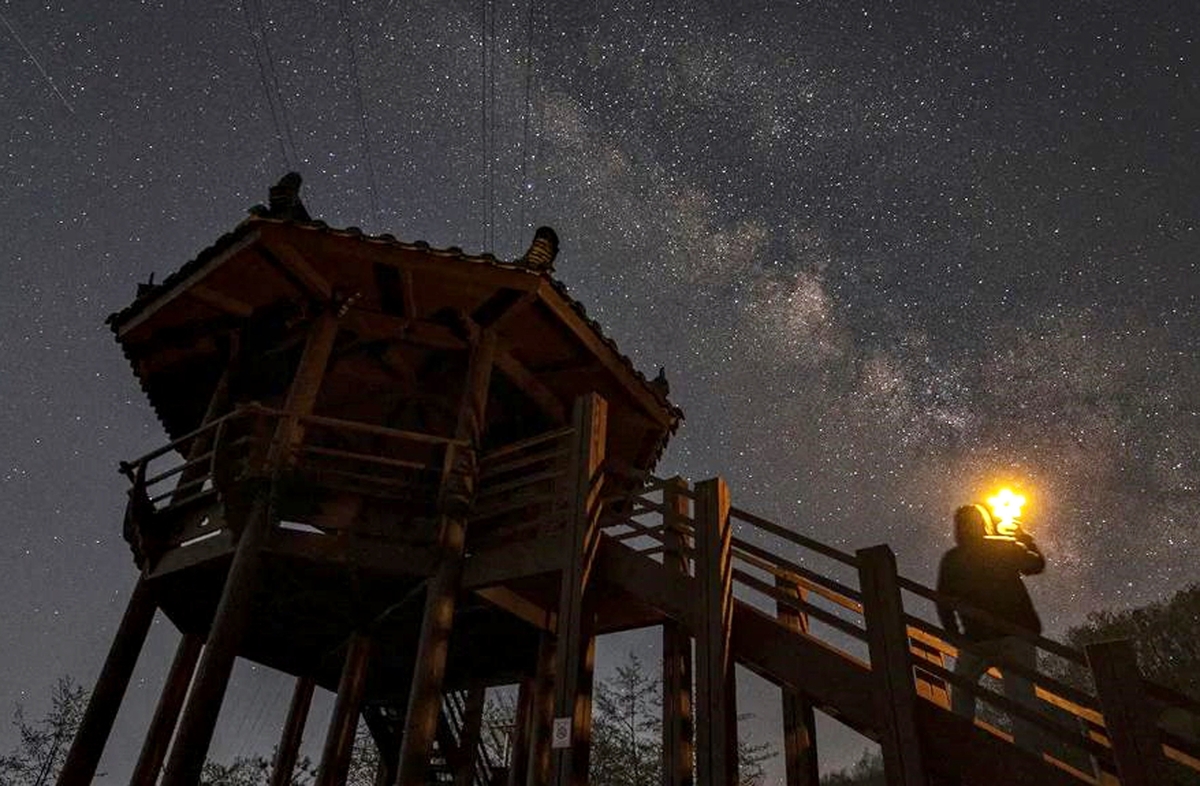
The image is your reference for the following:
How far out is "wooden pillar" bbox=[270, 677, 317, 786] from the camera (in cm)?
1099

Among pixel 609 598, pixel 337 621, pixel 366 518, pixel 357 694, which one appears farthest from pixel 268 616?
pixel 609 598

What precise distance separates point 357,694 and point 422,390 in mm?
4922

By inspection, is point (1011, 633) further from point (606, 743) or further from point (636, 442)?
point (606, 743)

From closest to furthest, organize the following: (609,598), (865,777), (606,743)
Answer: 1. (609,598)
2. (606,743)
3. (865,777)

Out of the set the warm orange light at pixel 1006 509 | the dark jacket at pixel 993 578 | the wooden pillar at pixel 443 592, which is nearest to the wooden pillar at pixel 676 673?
the wooden pillar at pixel 443 592

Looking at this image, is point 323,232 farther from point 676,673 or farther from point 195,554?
point 676,673

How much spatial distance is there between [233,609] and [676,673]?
14.2ft

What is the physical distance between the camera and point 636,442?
1346cm

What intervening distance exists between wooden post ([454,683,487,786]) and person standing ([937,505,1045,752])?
8.08m

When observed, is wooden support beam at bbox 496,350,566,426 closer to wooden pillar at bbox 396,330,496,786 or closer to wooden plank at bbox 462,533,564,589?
wooden pillar at bbox 396,330,496,786

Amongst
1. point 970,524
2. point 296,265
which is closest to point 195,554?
point 296,265

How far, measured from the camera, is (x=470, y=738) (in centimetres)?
1255

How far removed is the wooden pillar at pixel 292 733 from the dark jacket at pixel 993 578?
881 centimetres

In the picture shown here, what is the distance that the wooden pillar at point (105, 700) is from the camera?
28.2 feet
